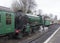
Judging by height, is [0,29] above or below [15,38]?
above

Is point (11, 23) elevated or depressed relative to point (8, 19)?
depressed

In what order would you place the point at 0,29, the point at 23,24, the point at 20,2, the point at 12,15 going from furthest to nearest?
the point at 20,2 → the point at 23,24 → the point at 12,15 → the point at 0,29

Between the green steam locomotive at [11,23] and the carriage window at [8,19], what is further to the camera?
the carriage window at [8,19]

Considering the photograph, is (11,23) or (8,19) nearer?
(8,19)

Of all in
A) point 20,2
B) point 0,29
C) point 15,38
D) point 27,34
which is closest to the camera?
point 0,29

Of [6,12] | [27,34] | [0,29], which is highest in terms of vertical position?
[6,12]

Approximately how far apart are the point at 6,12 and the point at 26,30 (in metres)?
6.78

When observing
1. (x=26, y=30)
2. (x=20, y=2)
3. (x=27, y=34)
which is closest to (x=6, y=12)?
(x=26, y=30)

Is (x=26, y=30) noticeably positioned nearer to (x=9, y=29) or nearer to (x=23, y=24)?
(x=23, y=24)

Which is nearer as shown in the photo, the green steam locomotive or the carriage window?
the green steam locomotive

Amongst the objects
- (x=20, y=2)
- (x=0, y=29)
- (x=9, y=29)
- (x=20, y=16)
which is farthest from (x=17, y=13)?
(x=20, y=2)

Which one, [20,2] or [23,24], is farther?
[20,2]

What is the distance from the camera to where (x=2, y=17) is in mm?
17078

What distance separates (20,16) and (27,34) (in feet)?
14.2
